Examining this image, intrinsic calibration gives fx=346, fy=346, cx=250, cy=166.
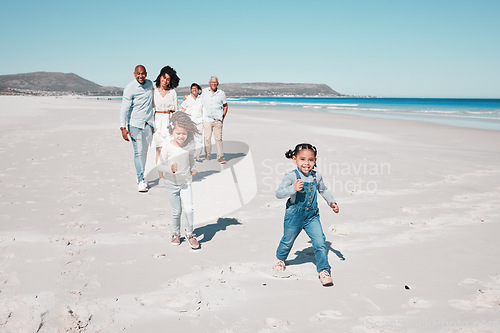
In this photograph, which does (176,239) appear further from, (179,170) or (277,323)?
(277,323)

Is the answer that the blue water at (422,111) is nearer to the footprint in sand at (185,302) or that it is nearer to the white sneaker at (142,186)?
the white sneaker at (142,186)

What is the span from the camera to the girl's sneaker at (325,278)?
123 inches

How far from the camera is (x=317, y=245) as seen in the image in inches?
129

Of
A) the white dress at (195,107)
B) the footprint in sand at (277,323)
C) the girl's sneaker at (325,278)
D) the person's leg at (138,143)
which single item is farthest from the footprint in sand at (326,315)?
the white dress at (195,107)

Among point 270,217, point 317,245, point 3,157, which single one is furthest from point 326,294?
point 3,157

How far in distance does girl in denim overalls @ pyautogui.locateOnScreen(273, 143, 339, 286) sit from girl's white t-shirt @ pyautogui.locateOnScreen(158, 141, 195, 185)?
124 centimetres

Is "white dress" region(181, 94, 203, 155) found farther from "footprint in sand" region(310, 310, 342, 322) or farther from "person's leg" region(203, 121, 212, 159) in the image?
"footprint in sand" region(310, 310, 342, 322)

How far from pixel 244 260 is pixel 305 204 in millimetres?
937

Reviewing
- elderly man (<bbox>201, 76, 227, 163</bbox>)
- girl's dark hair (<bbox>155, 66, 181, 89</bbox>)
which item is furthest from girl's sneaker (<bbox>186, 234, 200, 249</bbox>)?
elderly man (<bbox>201, 76, 227, 163</bbox>)

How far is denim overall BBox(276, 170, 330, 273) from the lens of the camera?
324 centimetres

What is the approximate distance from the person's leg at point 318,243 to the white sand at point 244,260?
18 cm

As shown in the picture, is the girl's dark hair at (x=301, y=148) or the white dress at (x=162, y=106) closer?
the girl's dark hair at (x=301, y=148)

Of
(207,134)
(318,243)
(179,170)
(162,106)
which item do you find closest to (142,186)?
(162,106)

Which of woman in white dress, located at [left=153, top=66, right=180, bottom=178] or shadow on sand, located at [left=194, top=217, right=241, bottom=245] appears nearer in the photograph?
shadow on sand, located at [left=194, top=217, right=241, bottom=245]
